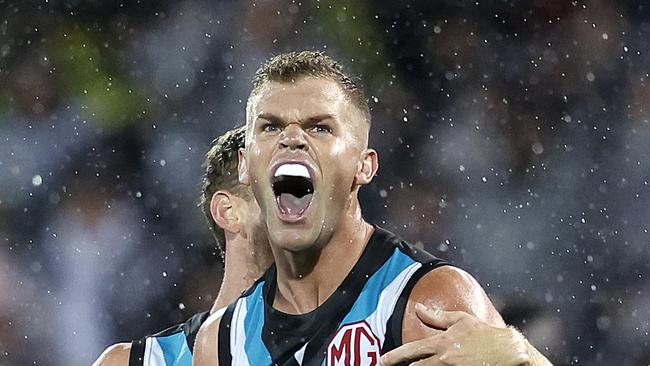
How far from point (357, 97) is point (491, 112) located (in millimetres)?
2754

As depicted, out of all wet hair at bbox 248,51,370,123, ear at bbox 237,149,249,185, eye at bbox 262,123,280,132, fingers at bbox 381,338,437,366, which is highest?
wet hair at bbox 248,51,370,123

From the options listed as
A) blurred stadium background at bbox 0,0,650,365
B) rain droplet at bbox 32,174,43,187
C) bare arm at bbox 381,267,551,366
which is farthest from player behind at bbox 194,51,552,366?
rain droplet at bbox 32,174,43,187

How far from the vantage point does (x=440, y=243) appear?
546 cm

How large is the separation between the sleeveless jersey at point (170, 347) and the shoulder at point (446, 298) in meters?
0.97

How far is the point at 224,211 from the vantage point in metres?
4.10

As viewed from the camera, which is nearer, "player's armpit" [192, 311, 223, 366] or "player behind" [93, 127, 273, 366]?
"player's armpit" [192, 311, 223, 366]

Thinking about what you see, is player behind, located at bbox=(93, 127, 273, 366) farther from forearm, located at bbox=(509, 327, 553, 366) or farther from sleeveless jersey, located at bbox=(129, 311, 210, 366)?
forearm, located at bbox=(509, 327, 553, 366)

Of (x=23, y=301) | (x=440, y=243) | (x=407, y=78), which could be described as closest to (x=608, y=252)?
(x=440, y=243)

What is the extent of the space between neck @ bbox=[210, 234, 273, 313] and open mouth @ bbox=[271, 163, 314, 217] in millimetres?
621

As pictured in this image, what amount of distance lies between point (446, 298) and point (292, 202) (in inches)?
27.1

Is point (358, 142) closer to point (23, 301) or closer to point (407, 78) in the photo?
point (407, 78)

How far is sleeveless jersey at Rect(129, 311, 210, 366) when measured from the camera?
11.3ft

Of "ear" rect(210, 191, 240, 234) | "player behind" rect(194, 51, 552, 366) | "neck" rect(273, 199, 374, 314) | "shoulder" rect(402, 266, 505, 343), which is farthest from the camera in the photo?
"ear" rect(210, 191, 240, 234)

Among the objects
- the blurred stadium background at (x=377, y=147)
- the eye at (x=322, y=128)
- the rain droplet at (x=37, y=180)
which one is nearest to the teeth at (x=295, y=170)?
the eye at (x=322, y=128)
